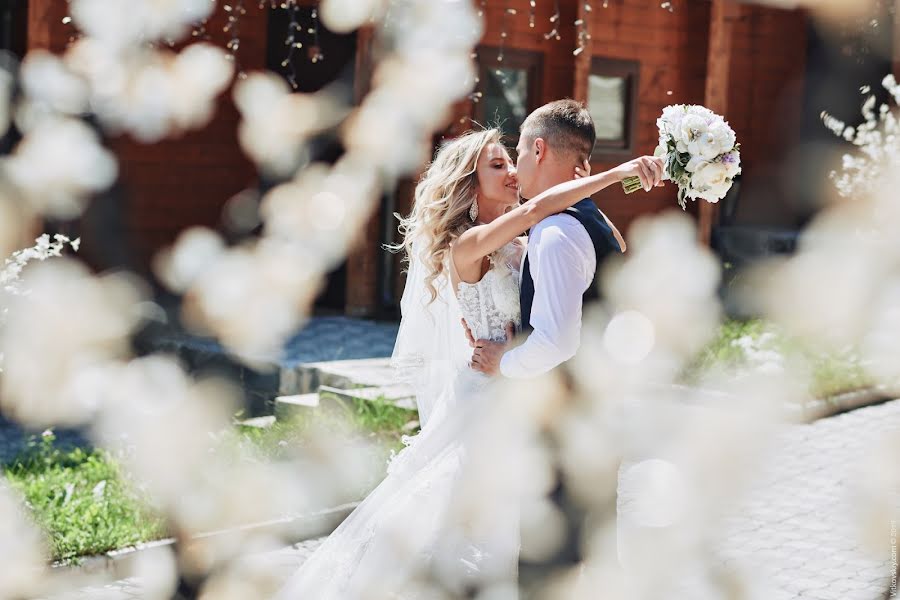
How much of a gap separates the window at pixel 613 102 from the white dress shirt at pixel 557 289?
27.2ft

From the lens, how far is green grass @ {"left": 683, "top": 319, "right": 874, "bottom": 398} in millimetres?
7789

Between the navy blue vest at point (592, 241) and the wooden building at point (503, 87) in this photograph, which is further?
the wooden building at point (503, 87)

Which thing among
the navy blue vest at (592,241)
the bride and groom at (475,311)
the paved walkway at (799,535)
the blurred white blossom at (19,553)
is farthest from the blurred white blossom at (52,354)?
the navy blue vest at (592,241)

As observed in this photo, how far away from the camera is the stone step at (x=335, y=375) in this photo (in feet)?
22.7

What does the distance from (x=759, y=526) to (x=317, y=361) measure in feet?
11.3

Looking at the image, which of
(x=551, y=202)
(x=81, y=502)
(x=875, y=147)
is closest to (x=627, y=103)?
(x=875, y=147)

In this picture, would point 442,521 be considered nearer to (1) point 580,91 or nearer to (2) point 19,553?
(2) point 19,553

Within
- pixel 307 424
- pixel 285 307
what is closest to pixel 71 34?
pixel 285 307

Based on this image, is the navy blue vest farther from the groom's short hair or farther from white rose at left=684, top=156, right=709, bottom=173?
white rose at left=684, top=156, right=709, bottom=173

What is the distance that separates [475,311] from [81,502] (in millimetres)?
2150

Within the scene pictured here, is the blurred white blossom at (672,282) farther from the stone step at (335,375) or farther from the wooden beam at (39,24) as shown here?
the wooden beam at (39,24)

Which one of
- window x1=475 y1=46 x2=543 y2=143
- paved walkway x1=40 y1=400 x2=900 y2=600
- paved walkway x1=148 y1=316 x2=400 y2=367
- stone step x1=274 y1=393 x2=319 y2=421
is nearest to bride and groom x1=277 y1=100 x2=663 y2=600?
paved walkway x1=40 y1=400 x2=900 y2=600

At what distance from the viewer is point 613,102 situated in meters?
11.6

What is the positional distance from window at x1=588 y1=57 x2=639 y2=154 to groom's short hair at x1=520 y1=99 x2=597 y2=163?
8.12 metres
